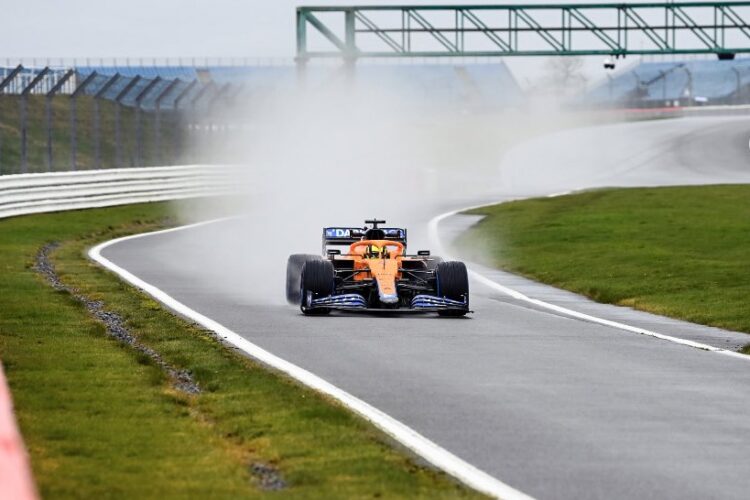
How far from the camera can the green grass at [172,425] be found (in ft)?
28.1

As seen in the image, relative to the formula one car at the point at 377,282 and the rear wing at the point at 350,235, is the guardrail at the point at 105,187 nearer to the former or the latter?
the rear wing at the point at 350,235

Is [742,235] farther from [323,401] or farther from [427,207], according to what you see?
[323,401]

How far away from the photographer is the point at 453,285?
19.0 m

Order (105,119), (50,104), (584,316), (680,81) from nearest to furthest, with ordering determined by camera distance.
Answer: (584,316), (50,104), (105,119), (680,81)

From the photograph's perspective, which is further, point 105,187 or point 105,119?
point 105,119

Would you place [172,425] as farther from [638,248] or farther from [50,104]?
[50,104]

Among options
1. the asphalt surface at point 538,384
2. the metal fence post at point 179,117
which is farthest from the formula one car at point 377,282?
the metal fence post at point 179,117

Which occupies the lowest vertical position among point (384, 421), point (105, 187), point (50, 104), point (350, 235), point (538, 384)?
point (538, 384)

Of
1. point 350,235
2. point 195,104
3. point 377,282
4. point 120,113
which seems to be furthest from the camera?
point 120,113

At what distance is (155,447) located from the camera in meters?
9.67

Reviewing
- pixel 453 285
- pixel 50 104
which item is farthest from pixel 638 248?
pixel 50 104

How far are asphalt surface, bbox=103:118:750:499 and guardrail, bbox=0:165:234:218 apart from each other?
41.0ft

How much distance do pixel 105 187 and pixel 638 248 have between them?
1694 centimetres

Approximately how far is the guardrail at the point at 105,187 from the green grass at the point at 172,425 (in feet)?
68.1
